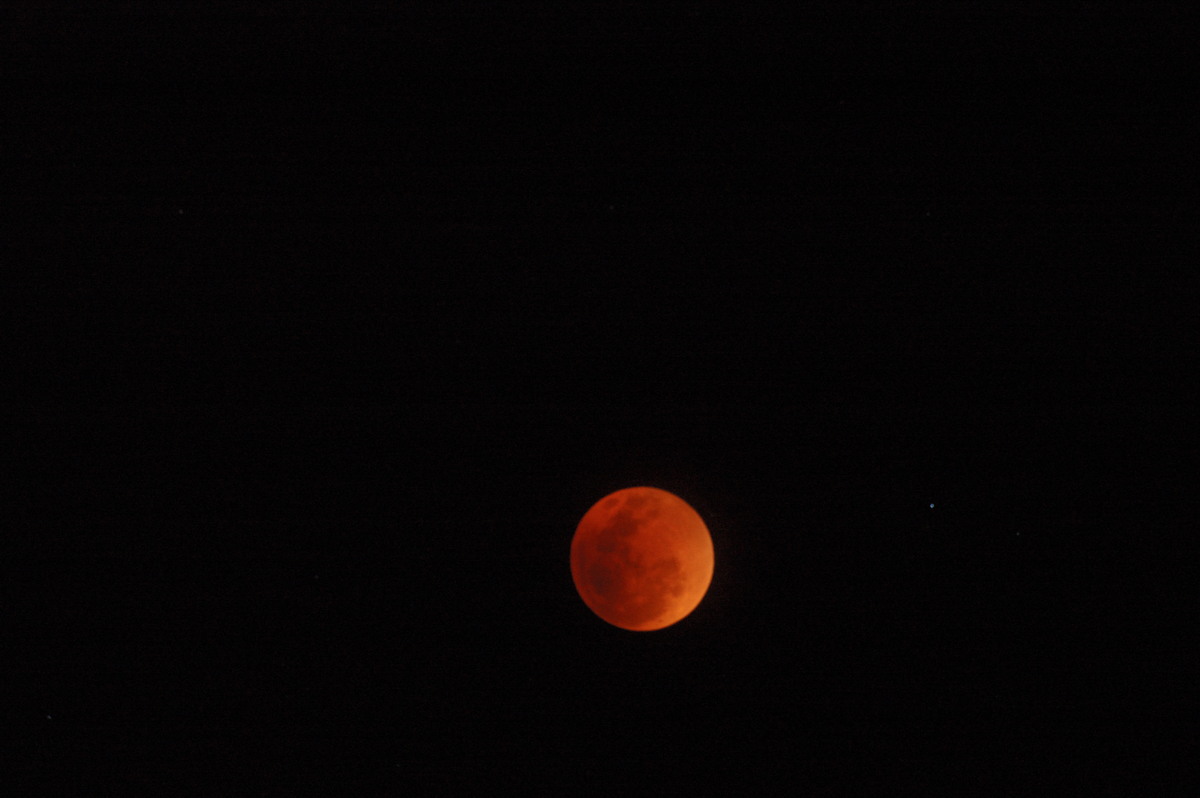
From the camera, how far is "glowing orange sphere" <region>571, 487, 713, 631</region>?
3.45 metres

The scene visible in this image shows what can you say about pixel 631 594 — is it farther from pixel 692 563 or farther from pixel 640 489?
pixel 640 489

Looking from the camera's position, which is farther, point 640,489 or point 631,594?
point 640,489

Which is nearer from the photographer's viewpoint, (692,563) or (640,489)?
(692,563)

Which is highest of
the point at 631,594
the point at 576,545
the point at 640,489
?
the point at 640,489

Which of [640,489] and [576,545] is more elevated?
[640,489]

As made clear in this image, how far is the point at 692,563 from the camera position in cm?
352

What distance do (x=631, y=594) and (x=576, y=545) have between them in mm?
468

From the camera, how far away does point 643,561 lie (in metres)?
3.45

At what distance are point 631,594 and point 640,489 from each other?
24.6 inches

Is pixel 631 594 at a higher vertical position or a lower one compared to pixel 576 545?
lower

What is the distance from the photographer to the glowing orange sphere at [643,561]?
3.45 metres

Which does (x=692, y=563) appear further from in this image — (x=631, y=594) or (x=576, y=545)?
(x=576, y=545)

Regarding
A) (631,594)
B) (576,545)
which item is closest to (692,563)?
(631,594)

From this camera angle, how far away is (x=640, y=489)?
3.76m
